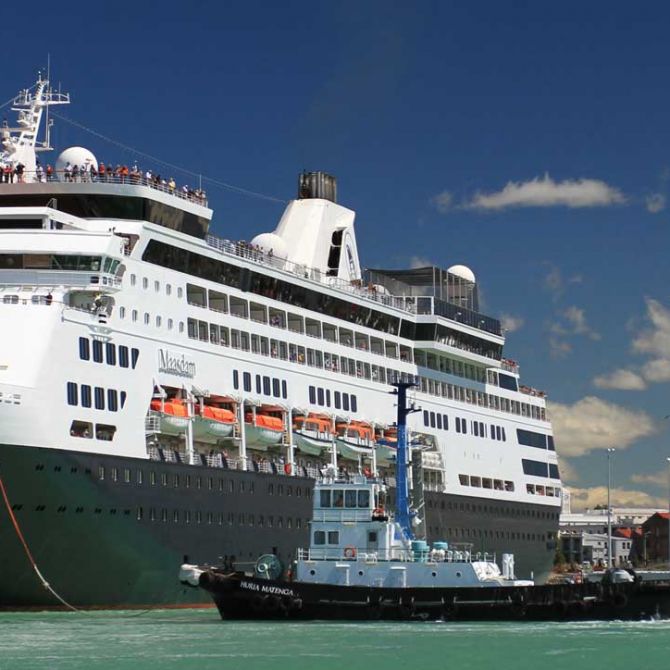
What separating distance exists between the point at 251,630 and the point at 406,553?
20.4 ft

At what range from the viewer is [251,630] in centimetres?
4716

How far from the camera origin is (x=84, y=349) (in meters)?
51.6

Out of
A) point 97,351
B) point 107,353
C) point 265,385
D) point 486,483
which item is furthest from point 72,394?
point 486,483

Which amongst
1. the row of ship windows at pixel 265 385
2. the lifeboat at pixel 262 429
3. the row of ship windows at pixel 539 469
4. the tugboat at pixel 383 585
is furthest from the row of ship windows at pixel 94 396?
the row of ship windows at pixel 539 469

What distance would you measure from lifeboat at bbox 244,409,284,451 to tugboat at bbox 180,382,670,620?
8.67m

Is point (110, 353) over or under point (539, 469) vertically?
under

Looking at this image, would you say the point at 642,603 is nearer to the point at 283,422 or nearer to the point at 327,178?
the point at 283,422

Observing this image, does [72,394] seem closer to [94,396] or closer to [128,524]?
[94,396]

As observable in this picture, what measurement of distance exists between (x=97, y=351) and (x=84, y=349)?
839mm

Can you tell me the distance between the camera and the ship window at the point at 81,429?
50213mm

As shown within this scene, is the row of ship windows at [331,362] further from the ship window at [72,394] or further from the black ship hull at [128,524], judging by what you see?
the ship window at [72,394]

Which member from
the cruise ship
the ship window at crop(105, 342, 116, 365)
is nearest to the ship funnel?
the cruise ship

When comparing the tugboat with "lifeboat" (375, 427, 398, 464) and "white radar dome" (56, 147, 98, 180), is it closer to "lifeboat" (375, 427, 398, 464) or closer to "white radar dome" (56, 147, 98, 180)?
"white radar dome" (56, 147, 98, 180)

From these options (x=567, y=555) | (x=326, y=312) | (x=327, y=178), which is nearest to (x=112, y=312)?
(x=326, y=312)
